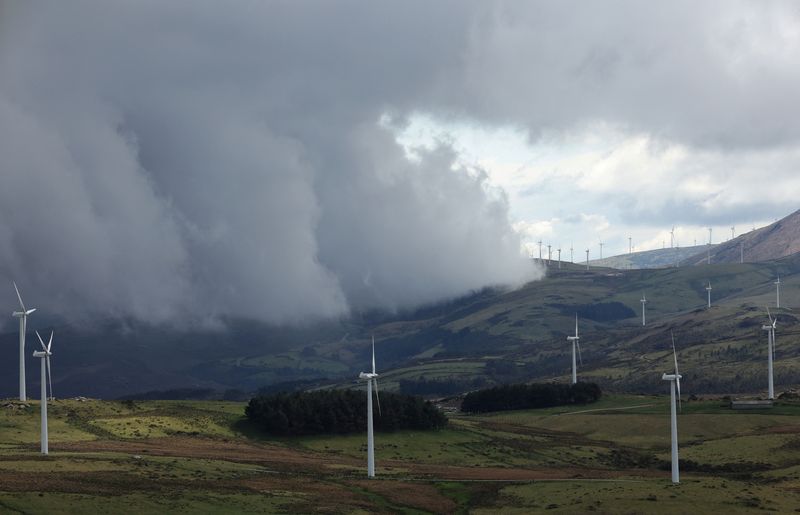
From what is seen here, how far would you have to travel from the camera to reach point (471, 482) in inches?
6521

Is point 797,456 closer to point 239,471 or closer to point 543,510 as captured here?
point 543,510

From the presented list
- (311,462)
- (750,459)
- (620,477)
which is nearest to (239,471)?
(311,462)

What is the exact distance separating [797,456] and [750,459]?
874cm

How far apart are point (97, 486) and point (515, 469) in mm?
90666

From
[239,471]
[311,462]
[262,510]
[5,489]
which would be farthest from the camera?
[311,462]

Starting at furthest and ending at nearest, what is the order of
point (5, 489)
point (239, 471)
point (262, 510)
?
point (239, 471)
point (262, 510)
point (5, 489)

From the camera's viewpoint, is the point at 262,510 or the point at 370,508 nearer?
the point at 262,510

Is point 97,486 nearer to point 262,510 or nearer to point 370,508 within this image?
point 262,510

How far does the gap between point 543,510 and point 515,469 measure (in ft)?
203

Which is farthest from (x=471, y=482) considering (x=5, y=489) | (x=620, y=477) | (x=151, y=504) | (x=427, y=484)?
(x=5, y=489)

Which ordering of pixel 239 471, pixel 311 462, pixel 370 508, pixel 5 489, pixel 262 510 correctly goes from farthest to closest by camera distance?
pixel 311 462 < pixel 239 471 < pixel 370 508 < pixel 262 510 < pixel 5 489

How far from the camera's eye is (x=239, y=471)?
161125mm

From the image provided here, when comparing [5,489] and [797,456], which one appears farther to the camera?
[797,456]

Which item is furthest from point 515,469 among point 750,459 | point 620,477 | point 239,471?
point 239,471
